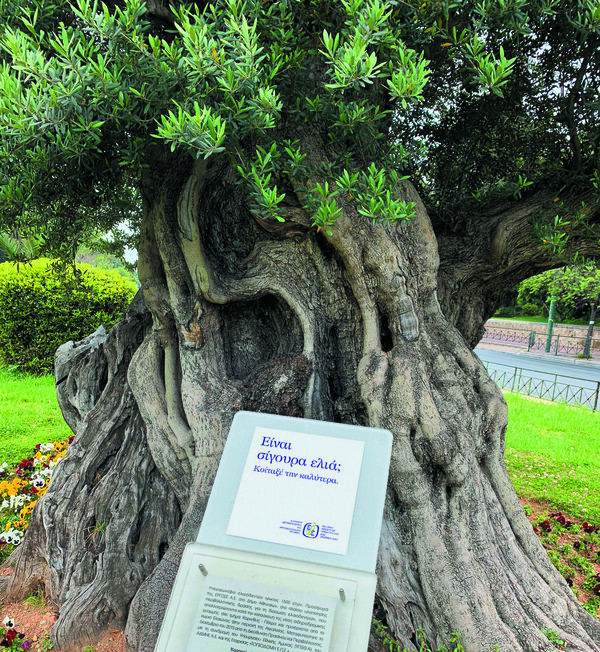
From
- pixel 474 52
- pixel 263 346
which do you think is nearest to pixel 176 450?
pixel 263 346

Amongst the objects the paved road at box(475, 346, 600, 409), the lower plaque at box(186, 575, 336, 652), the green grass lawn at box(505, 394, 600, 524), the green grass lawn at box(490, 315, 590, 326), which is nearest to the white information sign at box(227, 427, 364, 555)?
the lower plaque at box(186, 575, 336, 652)

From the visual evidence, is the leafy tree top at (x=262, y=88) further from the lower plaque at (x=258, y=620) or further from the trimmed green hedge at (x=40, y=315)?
the trimmed green hedge at (x=40, y=315)

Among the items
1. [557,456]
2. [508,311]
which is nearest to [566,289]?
[508,311]

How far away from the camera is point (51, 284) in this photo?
11438 millimetres

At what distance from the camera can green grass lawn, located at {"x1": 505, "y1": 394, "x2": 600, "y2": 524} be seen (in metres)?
6.28

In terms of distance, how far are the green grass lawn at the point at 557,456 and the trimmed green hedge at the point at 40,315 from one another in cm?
889

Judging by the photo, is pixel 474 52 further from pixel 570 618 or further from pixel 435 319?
pixel 570 618

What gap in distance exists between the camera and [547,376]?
60.0 feet

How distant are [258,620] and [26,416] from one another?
8.03m

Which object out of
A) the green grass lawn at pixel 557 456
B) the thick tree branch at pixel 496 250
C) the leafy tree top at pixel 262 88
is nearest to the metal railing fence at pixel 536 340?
the green grass lawn at pixel 557 456

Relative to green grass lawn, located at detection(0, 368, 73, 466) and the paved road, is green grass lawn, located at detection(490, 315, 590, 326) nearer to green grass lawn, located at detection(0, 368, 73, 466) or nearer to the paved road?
the paved road

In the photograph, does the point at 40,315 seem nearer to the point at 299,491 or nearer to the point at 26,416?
the point at 26,416

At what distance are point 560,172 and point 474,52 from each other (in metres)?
2.00

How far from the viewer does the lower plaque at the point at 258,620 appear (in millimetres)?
2029
